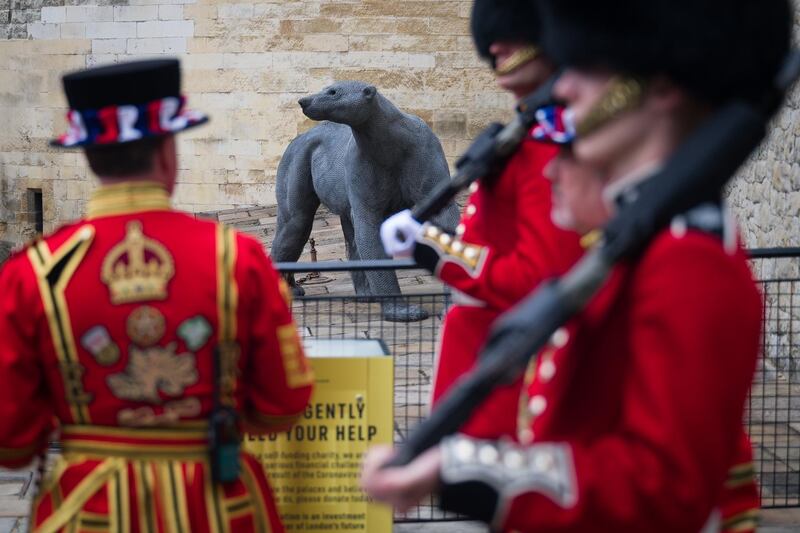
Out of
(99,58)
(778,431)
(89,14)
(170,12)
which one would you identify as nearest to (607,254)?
(778,431)

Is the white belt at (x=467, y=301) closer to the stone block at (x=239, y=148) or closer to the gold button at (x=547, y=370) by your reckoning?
the gold button at (x=547, y=370)

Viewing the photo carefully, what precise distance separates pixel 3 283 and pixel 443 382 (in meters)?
1.05

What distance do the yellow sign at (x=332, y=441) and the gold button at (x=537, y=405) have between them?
179cm

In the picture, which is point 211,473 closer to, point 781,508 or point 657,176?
point 657,176

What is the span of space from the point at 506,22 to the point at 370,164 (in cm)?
533

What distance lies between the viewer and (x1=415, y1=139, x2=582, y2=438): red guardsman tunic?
2.80 metres

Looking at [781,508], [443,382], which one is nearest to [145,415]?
[443,382]

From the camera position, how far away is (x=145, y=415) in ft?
8.38

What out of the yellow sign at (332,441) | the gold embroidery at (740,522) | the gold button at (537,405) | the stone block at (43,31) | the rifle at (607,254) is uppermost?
the rifle at (607,254)

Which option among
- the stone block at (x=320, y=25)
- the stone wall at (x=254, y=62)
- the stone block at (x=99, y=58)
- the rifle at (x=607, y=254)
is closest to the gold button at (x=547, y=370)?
the rifle at (x=607, y=254)

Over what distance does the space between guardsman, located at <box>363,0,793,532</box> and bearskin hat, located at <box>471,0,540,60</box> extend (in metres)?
1.22

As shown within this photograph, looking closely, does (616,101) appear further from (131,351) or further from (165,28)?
(165,28)

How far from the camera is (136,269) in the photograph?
8.29 feet

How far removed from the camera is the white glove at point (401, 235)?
323cm
